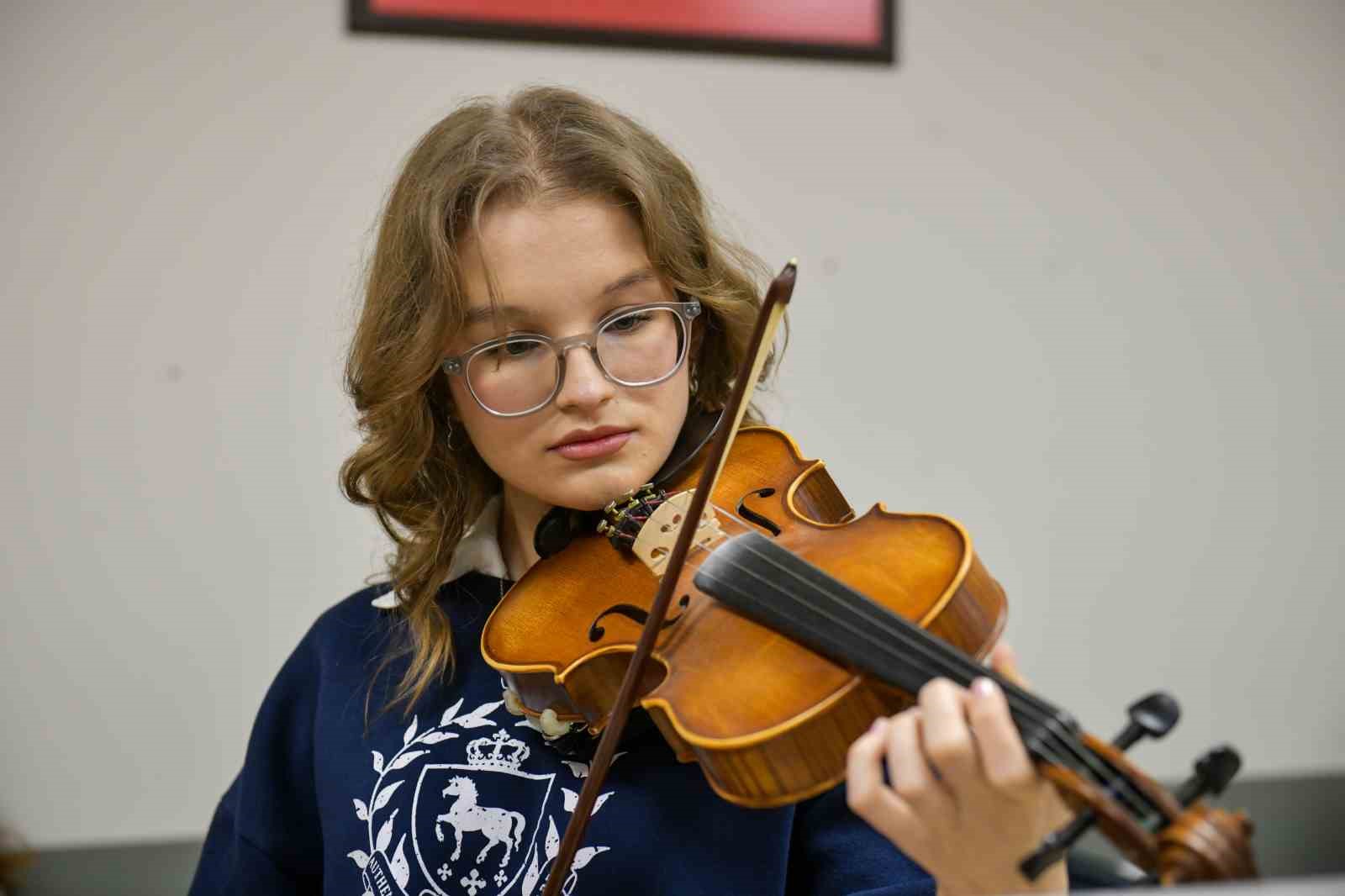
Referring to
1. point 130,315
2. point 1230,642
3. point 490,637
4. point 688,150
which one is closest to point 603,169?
point 490,637

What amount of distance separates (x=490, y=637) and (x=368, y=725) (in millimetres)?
155

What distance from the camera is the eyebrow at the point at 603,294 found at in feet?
2.59

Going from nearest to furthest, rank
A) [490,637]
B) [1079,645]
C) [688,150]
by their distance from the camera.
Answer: [490,637], [688,150], [1079,645]

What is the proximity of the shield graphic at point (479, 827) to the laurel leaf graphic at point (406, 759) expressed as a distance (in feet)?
0.10

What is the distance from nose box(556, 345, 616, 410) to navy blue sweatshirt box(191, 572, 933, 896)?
0.21 metres

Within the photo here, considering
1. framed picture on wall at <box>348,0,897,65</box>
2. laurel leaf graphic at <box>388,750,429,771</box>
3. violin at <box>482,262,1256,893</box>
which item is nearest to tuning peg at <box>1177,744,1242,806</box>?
violin at <box>482,262,1256,893</box>

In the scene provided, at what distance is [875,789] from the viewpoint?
1.81 feet

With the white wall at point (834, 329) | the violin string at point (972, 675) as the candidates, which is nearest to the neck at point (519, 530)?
the violin string at point (972, 675)

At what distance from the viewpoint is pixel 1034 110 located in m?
1.81

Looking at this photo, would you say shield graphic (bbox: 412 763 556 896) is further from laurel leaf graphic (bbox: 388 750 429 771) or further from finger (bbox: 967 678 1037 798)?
finger (bbox: 967 678 1037 798)

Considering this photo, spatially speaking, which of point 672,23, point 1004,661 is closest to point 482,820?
point 1004,661

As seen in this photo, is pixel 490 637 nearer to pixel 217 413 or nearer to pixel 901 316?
pixel 217 413

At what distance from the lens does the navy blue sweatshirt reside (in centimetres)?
76

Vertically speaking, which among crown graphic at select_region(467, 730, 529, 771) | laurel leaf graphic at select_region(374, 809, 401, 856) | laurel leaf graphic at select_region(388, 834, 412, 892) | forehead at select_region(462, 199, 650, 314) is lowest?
laurel leaf graphic at select_region(388, 834, 412, 892)
